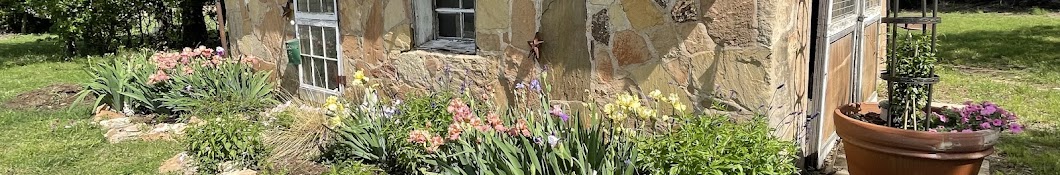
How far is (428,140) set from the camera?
10.4 ft

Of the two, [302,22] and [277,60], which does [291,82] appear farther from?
[302,22]

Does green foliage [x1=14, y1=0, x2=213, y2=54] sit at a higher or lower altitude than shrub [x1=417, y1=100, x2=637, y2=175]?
higher

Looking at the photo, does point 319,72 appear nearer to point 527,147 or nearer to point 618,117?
point 527,147

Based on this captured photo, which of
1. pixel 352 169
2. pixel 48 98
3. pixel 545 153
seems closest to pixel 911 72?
pixel 545 153

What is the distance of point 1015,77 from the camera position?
8242mm

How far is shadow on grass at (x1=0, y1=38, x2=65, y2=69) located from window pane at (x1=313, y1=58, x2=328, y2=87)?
721 cm

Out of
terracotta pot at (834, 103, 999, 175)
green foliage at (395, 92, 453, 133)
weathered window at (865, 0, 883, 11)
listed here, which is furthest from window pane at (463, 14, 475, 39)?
weathered window at (865, 0, 883, 11)

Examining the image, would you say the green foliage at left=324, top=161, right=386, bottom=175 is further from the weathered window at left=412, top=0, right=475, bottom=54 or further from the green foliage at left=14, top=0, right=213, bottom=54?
the green foliage at left=14, top=0, right=213, bottom=54

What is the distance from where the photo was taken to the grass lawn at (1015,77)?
480 centimetres

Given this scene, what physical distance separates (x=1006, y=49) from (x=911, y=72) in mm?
8345

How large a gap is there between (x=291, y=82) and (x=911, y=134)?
471cm

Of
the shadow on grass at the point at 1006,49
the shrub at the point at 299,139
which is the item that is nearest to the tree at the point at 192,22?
the shrub at the point at 299,139

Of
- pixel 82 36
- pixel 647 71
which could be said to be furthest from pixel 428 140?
pixel 82 36

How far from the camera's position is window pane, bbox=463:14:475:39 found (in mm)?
5152
